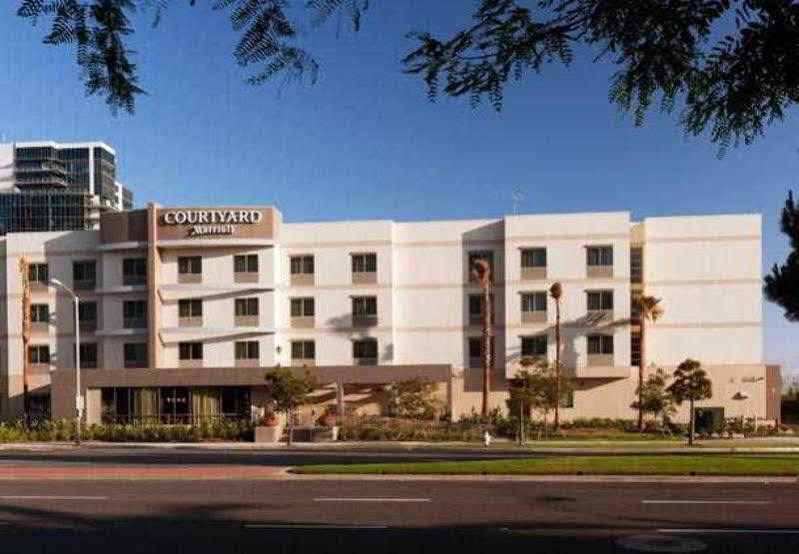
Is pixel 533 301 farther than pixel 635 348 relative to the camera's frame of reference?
No

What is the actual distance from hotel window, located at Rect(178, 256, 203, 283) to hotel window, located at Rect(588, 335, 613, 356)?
923 inches

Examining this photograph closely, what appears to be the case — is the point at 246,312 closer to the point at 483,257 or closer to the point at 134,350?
the point at 134,350

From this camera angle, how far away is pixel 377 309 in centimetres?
5016

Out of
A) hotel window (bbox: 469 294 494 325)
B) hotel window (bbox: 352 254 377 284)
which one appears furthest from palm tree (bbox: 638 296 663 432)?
hotel window (bbox: 352 254 377 284)

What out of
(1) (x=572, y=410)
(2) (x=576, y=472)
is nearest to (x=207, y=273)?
(1) (x=572, y=410)

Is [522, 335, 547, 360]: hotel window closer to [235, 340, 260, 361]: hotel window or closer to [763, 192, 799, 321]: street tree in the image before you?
[235, 340, 260, 361]: hotel window

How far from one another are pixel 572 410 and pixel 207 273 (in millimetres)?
23113

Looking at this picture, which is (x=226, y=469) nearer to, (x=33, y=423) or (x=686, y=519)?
(x=686, y=519)

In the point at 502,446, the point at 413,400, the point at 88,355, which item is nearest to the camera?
the point at 502,446

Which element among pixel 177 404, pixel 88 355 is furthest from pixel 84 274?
pixel 177 404

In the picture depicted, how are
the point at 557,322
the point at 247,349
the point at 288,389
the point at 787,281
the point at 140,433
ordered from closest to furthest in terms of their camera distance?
the point at 787,281, the point at 288,389, the point at 140,433, the point at 557,322, the point at 247,349

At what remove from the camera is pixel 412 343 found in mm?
50969

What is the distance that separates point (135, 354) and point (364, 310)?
14.2m

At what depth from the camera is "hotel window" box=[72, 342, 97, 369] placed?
5190cm
